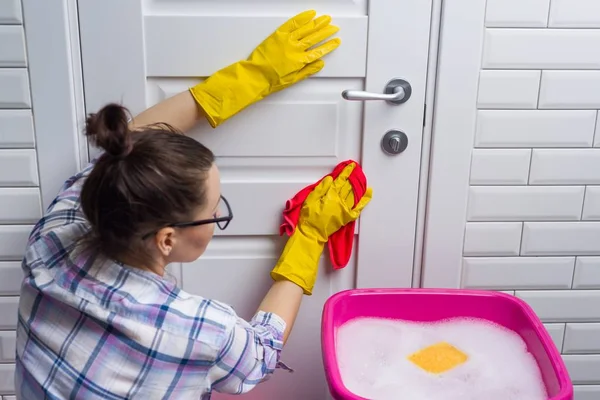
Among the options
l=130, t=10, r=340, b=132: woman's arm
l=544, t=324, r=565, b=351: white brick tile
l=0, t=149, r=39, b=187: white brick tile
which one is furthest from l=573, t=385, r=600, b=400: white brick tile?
l=0, t=149, r=39, b=187: white brick tile

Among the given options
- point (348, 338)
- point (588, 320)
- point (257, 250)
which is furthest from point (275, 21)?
point (588, 320)

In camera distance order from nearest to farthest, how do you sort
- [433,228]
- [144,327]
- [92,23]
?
[144,327] → [92,23] → [433,228]

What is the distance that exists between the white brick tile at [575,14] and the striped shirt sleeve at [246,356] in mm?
806

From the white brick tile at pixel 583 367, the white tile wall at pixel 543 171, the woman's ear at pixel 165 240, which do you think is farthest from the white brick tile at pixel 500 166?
the woman's ear at pixel 165 240

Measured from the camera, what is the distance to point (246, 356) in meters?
1.01

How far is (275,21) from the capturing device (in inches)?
49.3

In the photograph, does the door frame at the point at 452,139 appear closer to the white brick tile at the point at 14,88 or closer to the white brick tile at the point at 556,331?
the white brick tile at the point at 556,331

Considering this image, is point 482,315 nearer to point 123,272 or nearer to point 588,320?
point 588,320

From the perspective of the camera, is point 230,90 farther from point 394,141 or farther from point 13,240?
point 13,240

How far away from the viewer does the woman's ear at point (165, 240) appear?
3.07ft

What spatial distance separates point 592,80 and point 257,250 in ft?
2.54

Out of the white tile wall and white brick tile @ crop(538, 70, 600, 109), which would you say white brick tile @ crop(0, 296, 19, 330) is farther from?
white brick tile @ crop(538, 70, 600, 109)

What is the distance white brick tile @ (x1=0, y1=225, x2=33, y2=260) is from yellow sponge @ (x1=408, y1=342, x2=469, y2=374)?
81 centimetres

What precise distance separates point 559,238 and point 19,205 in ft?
3.76
